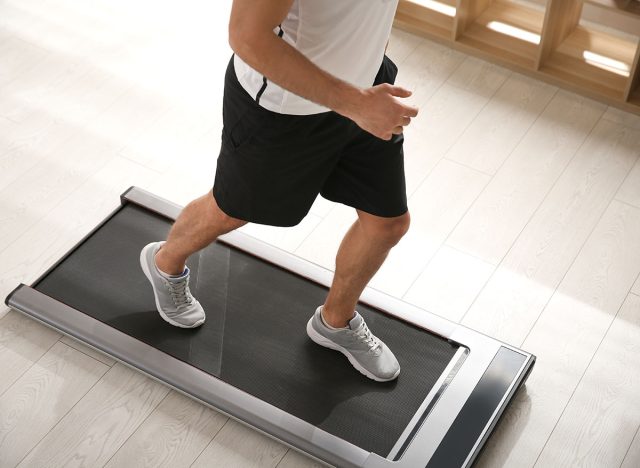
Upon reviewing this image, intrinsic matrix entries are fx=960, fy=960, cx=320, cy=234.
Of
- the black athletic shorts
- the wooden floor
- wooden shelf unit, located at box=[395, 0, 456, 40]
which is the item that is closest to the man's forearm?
the black athletic shorts

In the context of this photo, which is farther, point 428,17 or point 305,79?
point 428,17

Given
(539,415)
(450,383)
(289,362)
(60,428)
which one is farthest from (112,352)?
(539,415)

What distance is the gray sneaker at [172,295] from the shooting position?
2410 mm

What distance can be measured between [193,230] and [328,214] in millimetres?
751

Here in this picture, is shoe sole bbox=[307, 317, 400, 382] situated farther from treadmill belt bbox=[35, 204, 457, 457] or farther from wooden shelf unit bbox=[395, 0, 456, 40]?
wooden shelf unit bbox=[395, 0, 456, 40]

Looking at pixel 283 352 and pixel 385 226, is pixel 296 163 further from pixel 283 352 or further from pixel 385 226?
pixel 283 352

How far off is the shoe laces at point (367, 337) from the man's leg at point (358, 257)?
0.04m

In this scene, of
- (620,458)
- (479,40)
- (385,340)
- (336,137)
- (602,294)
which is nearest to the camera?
(336,137)

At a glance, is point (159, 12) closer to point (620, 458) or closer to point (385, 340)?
point (385, 340)

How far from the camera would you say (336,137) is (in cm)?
194

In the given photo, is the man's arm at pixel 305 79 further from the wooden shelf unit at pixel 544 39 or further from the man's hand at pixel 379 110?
the wooden shelf unit at pixel 544 39

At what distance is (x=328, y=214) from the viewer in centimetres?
291

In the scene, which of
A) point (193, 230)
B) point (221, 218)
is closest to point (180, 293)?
point (193, 230)

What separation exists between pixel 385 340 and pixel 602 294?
Result: 0.65m
